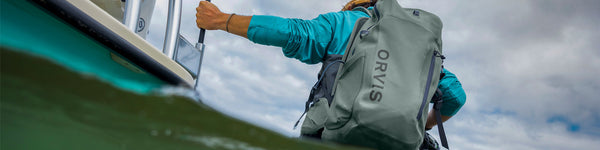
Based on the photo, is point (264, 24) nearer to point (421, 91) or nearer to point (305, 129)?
point (305, 129)

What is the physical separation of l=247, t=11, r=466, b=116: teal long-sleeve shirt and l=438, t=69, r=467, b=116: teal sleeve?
0.57m

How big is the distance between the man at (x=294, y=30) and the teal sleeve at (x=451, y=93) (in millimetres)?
621

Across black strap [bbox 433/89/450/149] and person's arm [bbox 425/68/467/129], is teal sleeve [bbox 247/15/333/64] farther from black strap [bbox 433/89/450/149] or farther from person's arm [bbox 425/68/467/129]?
person's arm [bbox 425/68/467/129]

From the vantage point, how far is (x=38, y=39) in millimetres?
721

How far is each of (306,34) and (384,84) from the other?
0.44 metres

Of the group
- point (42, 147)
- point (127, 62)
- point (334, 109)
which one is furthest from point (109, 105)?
point (334, 109)

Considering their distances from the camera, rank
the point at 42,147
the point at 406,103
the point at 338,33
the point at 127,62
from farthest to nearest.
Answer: the point at 338,33 < the point at 406,103 < the point at 127,62 < the point at 42,147

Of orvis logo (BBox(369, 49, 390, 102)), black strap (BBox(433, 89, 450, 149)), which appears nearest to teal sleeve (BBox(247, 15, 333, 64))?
orvis logo (BBox(369, 49, 390, 102))

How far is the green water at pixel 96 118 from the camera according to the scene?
0.46 meters

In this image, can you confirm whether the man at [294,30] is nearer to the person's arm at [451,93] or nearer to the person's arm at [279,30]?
the person's arm at [279,30]

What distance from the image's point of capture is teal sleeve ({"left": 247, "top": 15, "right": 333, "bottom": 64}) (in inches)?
57.6

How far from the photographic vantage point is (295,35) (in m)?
1.49

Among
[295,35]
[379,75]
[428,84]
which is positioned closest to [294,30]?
[295,35]

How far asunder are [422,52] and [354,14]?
1.62 feet
